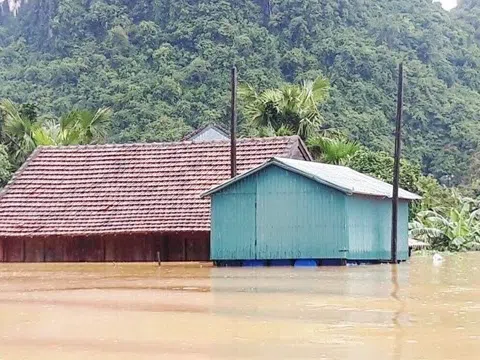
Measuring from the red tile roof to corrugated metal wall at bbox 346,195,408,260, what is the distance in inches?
129

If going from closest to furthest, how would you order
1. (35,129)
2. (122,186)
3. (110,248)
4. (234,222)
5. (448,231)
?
(234,222)
(110,248)
(122,186)
(448,231)
(35,129)

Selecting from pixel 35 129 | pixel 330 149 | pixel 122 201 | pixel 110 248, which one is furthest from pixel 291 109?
pixel 110 248

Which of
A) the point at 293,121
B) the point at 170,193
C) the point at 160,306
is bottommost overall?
the point at 160,306

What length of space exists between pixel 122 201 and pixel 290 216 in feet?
20.2

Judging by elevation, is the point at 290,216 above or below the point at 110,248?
above

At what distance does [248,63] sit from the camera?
5872cm

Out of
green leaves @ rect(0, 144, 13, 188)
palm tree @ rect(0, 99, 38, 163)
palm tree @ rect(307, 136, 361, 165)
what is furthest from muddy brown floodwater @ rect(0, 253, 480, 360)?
palm tree @ rect(0, 99, 38, 163)

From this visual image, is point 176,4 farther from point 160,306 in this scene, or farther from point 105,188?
point 160,306

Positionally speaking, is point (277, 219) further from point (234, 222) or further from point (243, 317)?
point (243, 317)

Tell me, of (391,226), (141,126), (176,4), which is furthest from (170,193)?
(176,4)

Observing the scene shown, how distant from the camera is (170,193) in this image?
1059 inches

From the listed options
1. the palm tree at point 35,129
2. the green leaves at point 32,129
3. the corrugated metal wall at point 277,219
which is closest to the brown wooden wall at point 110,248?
the corrugated metal wall at point 277,219

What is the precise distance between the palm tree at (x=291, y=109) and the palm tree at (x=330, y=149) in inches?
68.1

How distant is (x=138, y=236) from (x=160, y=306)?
1373 cm
